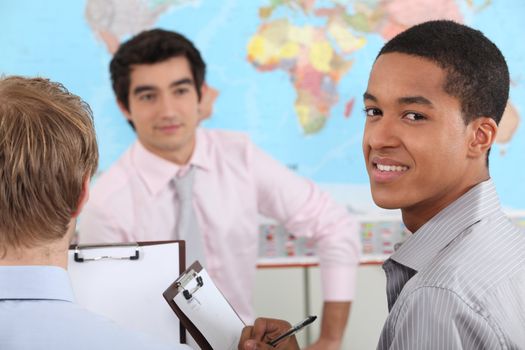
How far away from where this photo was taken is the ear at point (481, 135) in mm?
1121

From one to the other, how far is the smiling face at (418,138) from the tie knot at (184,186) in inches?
49.9

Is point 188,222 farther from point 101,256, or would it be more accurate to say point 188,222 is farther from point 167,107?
point 101,256

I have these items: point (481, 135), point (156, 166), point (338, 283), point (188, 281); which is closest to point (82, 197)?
point (188, 281)

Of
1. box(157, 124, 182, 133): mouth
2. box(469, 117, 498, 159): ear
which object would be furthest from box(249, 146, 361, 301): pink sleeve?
box(469, 117, 498, 159): ear

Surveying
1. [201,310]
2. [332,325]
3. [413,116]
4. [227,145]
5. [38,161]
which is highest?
[227,145]

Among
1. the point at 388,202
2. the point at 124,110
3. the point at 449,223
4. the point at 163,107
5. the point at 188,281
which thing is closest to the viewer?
the point at 449,223

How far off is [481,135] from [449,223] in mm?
170

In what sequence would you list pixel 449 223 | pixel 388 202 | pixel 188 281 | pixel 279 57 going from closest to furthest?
pixel 449 223, pixel 388 202, pixel 188 281, pixel 279 57

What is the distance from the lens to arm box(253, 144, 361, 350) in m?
2.47

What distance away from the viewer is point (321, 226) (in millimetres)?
2494

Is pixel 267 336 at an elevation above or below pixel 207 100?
below

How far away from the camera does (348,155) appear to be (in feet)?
8.58

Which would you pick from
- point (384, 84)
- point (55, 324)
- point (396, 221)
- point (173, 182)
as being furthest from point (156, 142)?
point (55, 324)

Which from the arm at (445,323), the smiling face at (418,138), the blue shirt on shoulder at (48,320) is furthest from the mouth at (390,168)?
the blue shirt on shoulder at (48,320)
